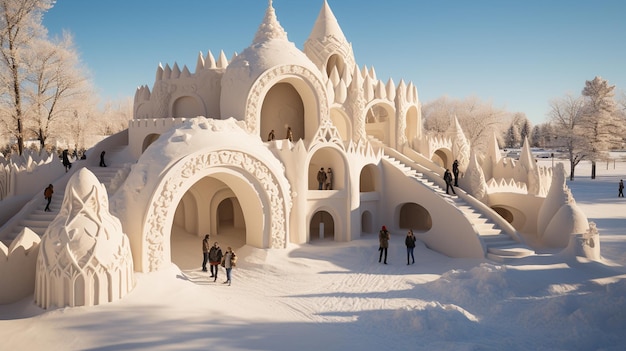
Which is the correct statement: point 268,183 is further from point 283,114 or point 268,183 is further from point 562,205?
point 562,205

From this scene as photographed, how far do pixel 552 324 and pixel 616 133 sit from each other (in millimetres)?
40055

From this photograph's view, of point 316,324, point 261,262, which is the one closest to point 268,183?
point 261,262

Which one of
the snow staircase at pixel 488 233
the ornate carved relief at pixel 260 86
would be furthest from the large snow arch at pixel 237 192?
the snow staircase at pixel 488 233

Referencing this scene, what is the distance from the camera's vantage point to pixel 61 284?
9.14 meters

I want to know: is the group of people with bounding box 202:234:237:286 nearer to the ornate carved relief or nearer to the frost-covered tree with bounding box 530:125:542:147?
the ornate carved relief

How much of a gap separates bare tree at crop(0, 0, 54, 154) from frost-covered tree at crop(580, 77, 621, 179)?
4569 centimetres

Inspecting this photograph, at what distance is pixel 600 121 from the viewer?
132 ft

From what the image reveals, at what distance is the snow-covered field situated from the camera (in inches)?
320

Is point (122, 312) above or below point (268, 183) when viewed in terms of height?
below

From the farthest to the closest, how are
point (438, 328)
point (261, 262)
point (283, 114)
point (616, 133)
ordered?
point (616, 133)
point (283, 114)
point (261, 262)
point (438, 328)

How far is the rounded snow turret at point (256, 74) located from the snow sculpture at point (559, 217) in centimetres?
1161

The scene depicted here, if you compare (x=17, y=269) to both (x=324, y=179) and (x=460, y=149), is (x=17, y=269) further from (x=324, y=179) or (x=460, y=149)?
(x=460, y=149)

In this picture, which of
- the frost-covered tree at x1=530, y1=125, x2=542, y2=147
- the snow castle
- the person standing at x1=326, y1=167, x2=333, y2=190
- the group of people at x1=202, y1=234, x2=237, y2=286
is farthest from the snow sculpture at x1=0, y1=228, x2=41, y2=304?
the frost-covered tree at x1=530, y1=125, x2=542, y2=147

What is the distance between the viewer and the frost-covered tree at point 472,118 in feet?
153
